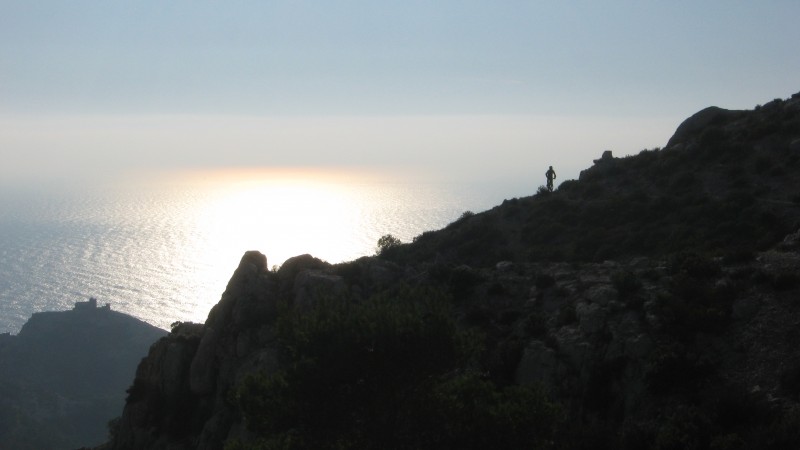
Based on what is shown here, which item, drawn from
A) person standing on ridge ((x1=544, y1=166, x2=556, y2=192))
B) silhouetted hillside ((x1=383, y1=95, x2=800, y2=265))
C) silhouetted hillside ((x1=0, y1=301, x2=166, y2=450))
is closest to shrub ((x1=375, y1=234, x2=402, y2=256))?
silhouetted hillside ((x1=383, y1=95, x2=800, y2=265))

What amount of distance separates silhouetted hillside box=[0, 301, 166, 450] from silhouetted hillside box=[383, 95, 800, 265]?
77.9m

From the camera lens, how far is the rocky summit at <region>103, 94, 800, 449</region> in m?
19.5

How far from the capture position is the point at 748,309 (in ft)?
80.8

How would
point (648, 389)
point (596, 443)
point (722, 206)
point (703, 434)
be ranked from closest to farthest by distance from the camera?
point (703, 434), point (596, 443), point (648, 389), point (722, 206)

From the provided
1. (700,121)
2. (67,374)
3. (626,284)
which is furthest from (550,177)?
(67,374)

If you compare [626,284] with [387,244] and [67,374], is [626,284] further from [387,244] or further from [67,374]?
[67,374]

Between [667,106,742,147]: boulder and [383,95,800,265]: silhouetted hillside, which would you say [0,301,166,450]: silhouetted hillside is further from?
[667,106,742,147]: boulder

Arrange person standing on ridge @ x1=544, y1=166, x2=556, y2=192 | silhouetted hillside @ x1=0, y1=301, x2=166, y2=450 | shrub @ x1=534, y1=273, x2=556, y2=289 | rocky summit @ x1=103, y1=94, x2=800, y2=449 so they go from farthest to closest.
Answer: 1. silhouetted hillside @ x1=0, y1=301, x2=166, y2=450
2. person standing on ridge @ x1=544, y1=166, x2=556, y2=192
3. shrub @ x1=534, y1=273, x2=556, y2=289
4. rocky summit @ x1=103, y1=94, x2=800, y2=449

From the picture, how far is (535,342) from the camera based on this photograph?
26.1m

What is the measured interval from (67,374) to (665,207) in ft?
390

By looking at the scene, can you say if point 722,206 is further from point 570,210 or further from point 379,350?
point 379,350

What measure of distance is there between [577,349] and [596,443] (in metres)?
4.72

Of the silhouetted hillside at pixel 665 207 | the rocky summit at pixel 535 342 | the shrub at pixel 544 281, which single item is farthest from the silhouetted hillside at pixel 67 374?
the shrub at pixel 544 281

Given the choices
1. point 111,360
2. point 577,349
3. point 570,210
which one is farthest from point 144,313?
point 577,349
